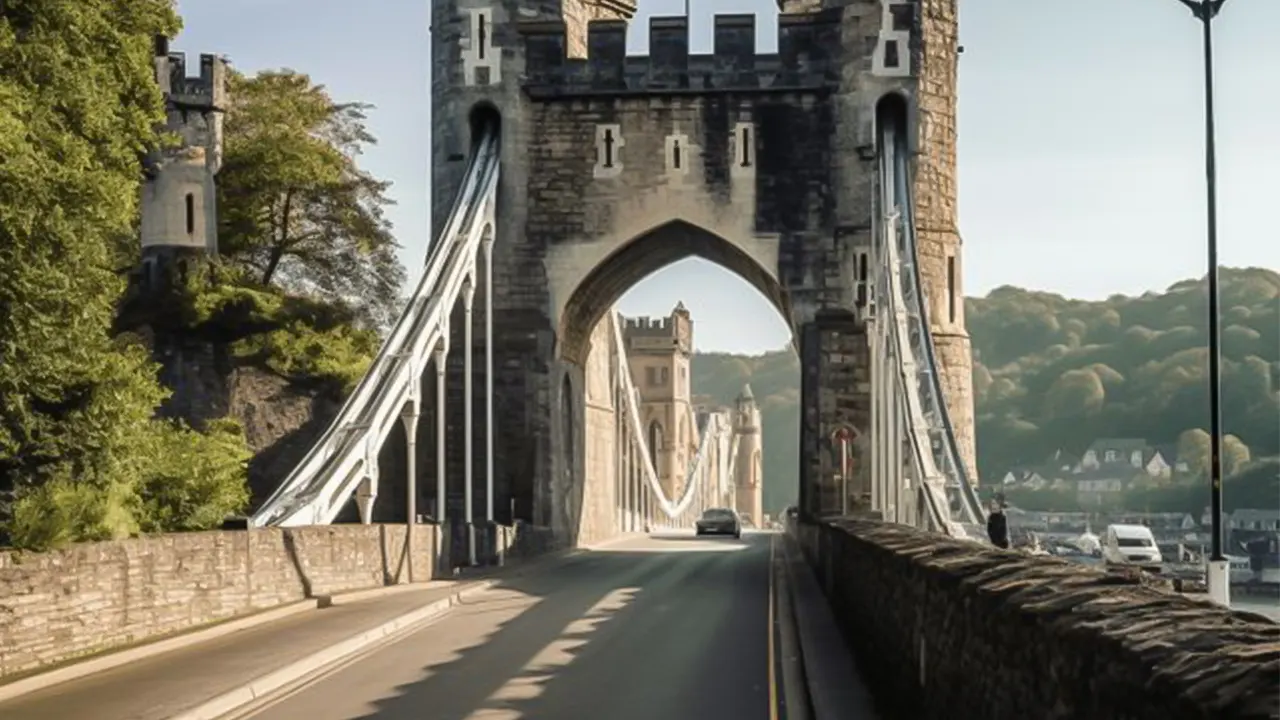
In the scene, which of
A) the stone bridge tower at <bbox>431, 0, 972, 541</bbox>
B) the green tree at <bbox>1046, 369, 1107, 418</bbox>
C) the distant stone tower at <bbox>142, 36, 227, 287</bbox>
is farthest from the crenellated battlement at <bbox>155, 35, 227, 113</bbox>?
the green tree at <bbox>1046, 369, 1107, 418</bbox>

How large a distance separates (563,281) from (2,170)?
21.3m

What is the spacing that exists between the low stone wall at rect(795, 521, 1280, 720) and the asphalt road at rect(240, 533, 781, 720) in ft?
5.66

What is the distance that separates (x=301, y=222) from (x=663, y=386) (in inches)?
2299

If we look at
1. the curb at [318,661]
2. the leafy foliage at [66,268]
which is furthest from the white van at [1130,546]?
the leafy foliage at [66,268]

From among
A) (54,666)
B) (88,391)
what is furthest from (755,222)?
(54,666)

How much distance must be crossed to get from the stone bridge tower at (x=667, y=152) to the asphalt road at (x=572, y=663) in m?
9.72

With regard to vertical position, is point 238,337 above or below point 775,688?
above

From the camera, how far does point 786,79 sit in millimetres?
34469

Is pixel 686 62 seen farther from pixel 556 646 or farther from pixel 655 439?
pixel 655 439

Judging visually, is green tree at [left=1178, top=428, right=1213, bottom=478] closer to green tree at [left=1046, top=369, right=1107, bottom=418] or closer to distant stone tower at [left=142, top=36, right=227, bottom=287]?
green tree at [left=1046, top=369, right=1107, bottom=418]

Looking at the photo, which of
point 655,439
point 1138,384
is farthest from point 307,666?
A: point 655,439

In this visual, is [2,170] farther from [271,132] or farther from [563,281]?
[271,132]

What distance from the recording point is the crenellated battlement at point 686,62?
3447 cm

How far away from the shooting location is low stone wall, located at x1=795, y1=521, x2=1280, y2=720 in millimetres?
4066
